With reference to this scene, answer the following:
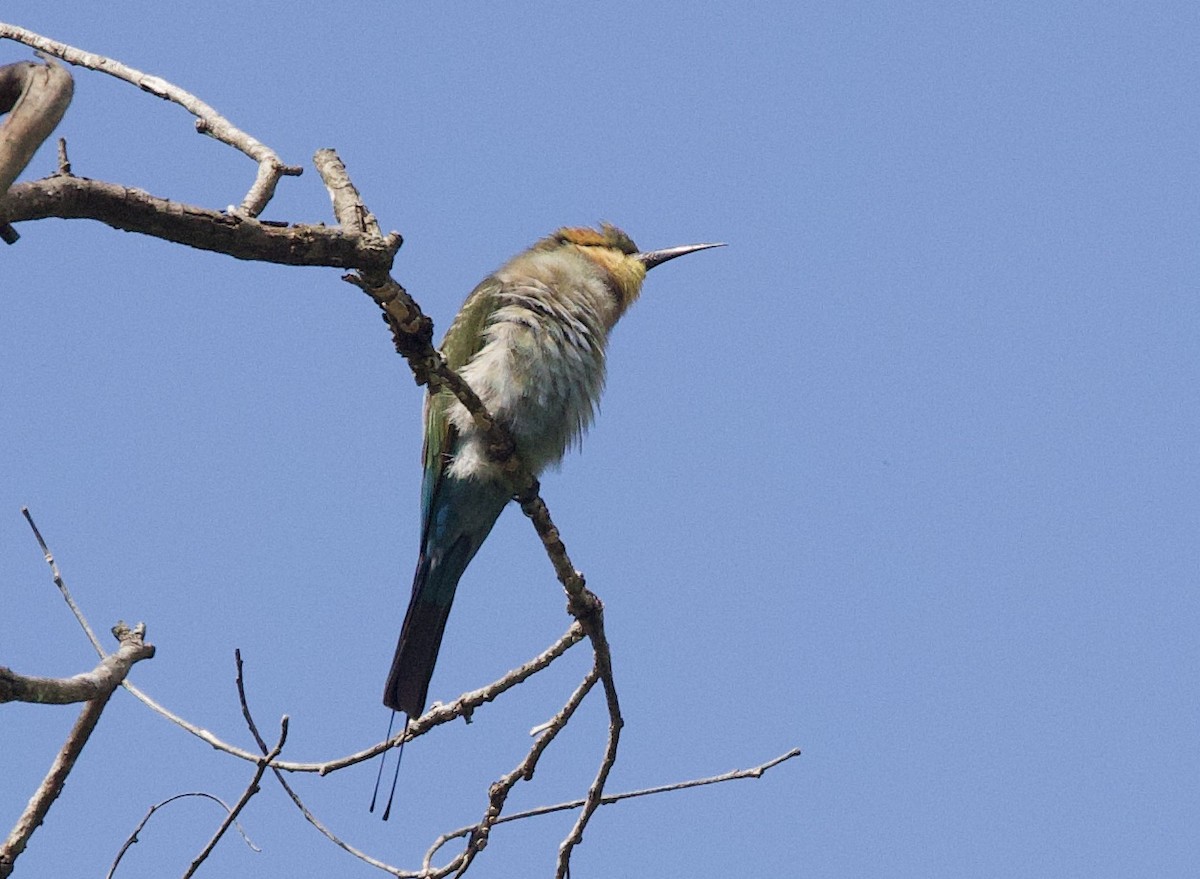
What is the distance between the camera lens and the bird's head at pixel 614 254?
464 centimetres

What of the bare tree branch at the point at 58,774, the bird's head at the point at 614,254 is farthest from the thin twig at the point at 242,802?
the bird's head at the point at 614,254

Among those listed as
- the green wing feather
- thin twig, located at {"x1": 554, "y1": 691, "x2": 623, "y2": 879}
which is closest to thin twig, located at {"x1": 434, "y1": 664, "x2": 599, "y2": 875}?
thin twig, located at {"x1": 554, "y1": 691, "x2": 623, "y2": 879}

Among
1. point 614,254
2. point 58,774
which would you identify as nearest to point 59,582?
point 58,774

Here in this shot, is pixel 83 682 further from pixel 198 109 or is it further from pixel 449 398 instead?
pixel 449 398

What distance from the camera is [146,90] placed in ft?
9.61

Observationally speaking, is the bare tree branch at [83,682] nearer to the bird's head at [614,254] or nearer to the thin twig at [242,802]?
the thin twig at [242,802]

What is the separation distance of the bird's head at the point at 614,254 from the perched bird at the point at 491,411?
0.38 metres

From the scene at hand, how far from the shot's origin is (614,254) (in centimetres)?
477

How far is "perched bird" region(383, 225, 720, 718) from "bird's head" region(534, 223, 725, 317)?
0.38 m

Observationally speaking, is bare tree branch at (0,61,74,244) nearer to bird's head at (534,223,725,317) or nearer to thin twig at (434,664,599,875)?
thin twig at (434,664,599,875)

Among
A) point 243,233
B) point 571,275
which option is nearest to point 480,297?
point 571,275

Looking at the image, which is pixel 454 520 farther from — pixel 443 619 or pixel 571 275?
pixel 571 275

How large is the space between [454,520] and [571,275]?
894mm

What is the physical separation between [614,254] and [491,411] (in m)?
1.08
